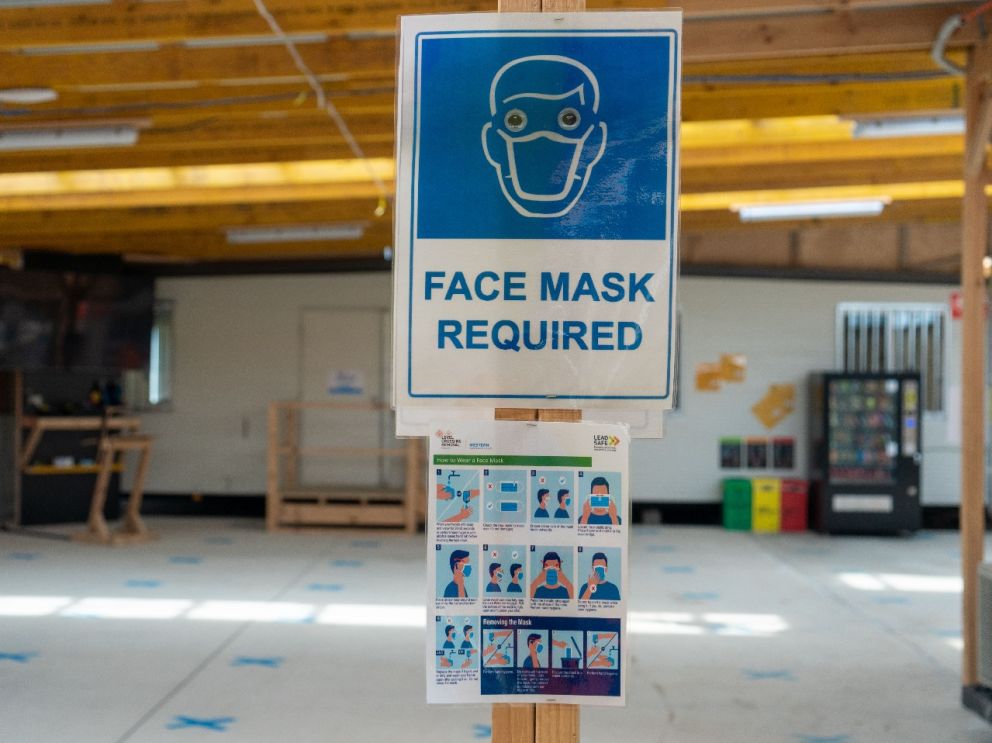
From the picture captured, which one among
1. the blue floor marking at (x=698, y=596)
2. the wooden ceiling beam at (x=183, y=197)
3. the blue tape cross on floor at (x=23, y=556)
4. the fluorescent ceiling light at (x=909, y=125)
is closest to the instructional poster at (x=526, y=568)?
the fluorescent ceiling light at (x=909, y=125)

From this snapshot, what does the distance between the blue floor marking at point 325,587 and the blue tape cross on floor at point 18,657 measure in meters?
2.32

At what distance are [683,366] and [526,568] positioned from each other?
33.6 ft

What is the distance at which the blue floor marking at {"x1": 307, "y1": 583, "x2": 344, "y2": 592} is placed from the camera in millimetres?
7824

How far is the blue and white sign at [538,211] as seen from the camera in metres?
1.52

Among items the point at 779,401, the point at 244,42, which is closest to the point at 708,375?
the point at 779,401

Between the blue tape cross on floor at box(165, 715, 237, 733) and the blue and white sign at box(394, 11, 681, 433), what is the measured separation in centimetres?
362

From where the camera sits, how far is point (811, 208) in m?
8.62

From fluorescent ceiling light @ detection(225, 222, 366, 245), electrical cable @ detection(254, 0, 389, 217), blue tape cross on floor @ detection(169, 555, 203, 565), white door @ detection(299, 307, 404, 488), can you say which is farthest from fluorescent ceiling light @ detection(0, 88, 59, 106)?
white door @ detection(299, 307, 404, 488)

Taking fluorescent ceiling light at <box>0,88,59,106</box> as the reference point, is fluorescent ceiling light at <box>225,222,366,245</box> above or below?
below

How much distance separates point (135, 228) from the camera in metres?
9.61

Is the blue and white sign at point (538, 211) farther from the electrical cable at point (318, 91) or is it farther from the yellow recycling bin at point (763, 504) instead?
the yellow recycling bin at point (763, 504)

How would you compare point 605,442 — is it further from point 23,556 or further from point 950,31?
point 23,556

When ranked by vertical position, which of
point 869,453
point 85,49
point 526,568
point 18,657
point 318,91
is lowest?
point 18,657

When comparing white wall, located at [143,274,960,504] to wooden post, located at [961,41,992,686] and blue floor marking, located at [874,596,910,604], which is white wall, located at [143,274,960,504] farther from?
wooden post, located at [961,41,992,686]
